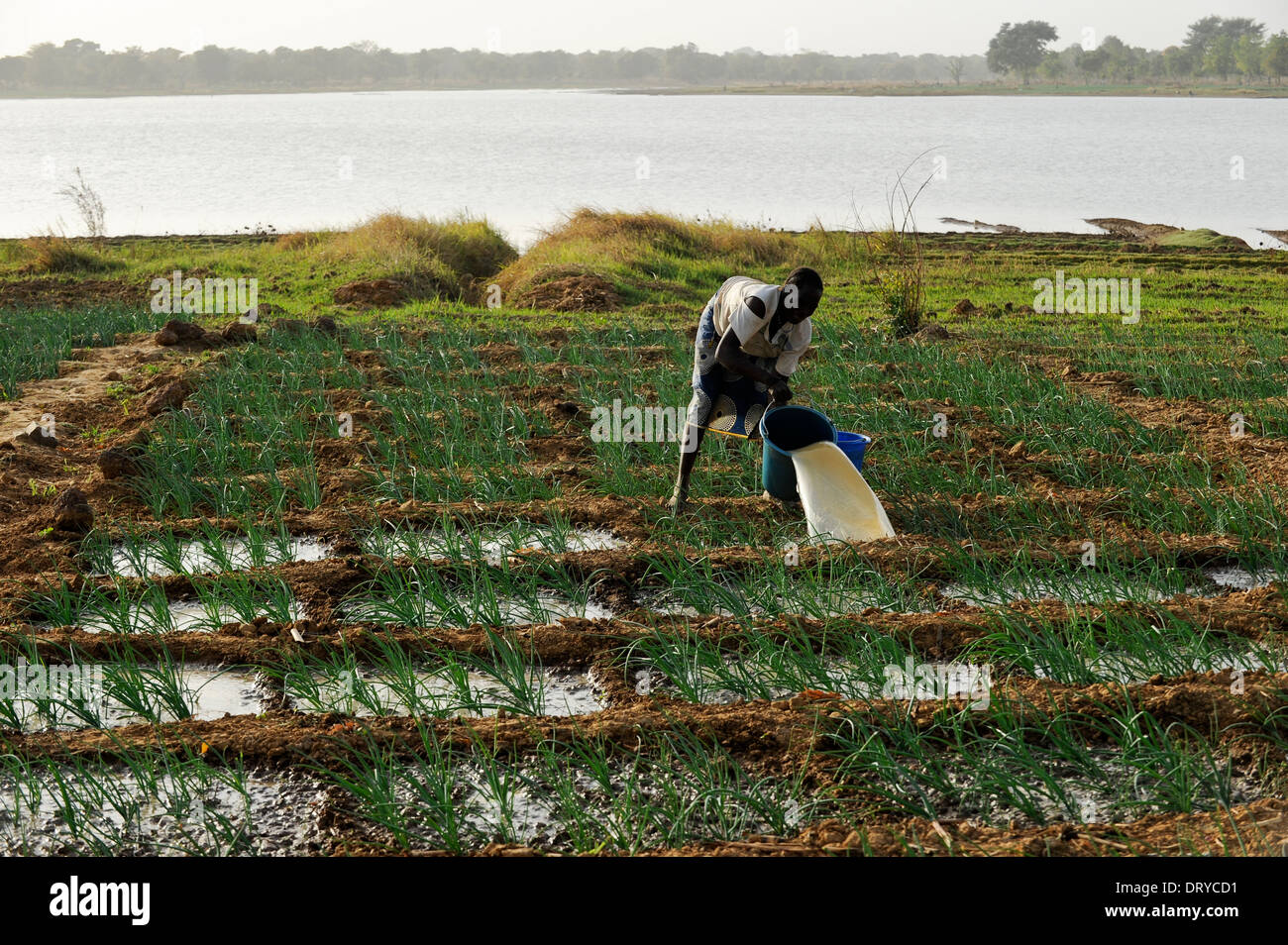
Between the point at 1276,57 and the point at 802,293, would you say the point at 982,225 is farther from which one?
the point at 1276,57

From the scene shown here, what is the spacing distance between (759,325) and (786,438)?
2.41ft

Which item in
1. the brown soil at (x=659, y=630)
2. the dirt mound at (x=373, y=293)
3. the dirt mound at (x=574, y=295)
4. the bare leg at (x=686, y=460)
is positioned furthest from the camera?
the dirt mound at (x=373, y=293)

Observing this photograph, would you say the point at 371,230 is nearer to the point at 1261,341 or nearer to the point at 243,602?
the point at 1261,341

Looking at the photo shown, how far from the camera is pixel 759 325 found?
14.4 ft

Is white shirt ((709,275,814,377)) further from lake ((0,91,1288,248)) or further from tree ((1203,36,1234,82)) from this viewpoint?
tree ((1203,36,1234,82))

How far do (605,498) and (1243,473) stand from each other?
9.40 ft

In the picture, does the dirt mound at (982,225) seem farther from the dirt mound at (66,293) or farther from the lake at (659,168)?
the dirt mound at (66,293)

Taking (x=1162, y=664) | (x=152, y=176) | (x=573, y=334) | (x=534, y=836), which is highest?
(x=152, y=176)

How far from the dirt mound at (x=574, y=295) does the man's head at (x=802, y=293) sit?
27.2ft

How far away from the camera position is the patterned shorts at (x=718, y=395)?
189 inches

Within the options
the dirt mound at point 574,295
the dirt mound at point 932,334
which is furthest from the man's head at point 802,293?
the dirt mound at point 574,295

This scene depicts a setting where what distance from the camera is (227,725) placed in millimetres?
3107

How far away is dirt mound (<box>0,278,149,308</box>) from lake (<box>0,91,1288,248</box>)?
5403 millimetres
